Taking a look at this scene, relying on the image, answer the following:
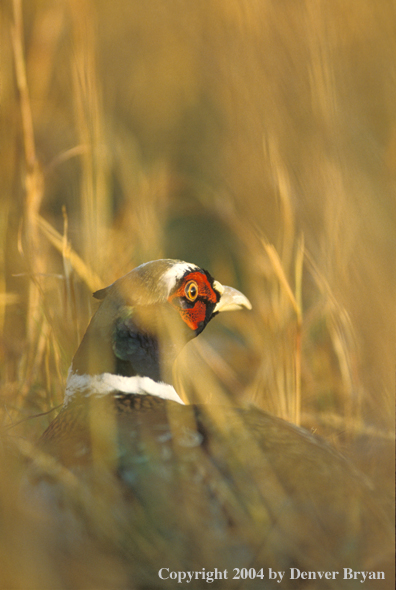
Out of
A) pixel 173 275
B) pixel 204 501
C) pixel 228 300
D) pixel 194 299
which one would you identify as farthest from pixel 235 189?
pixel 204 501

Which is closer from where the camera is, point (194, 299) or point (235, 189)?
point (235, 189)

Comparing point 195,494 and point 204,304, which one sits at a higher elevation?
point 204,304

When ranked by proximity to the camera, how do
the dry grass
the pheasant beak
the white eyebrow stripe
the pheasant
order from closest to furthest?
1. the pheasant
2. the dry grass
3. the white eyebrow stripe
4. the pheasant beak

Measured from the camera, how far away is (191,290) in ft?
8.20

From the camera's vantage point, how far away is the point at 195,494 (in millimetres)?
1634

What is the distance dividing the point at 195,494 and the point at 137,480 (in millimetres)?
178

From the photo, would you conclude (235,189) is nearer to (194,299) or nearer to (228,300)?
(194,299)

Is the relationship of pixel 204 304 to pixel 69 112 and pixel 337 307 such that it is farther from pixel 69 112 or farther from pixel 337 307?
pixel 69 112

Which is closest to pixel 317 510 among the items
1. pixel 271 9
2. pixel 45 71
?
pixel 271 9

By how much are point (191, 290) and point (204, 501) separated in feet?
3.53

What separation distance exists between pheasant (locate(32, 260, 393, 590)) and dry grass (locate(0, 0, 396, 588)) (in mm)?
192

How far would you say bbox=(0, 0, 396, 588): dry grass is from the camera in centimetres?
162

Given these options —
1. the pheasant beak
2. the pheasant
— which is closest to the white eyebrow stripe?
the pheasant beak

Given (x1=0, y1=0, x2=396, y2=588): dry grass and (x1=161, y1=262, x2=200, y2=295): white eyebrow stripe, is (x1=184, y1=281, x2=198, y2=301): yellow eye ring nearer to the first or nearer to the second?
(x1=161, y1=262, x2=200, y2=295): white eyebrow stripe
